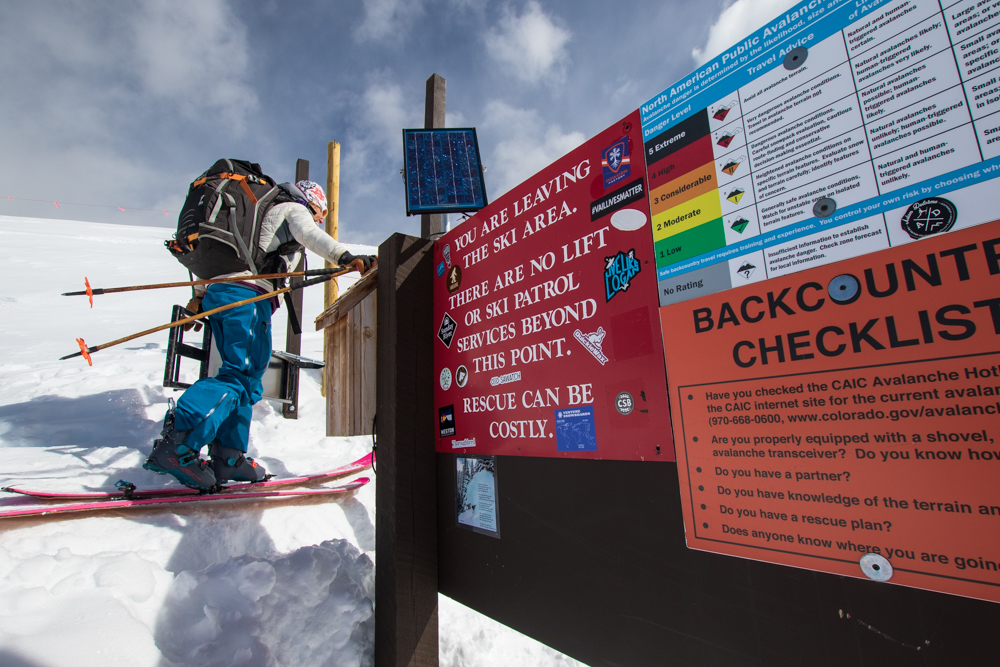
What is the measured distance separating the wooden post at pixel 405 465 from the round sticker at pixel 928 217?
5.47 feet

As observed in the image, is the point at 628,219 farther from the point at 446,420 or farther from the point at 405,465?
the point at 405,465

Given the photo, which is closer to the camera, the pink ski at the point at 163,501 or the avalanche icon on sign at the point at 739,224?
the avalanche icon on sign at the point at 739,224

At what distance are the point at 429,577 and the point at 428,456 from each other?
0.50 metres

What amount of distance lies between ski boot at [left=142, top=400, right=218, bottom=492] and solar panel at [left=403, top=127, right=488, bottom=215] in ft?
6.18

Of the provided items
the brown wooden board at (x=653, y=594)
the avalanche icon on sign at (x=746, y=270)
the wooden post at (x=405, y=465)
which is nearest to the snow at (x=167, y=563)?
the wooden post at (x=405, y=465)

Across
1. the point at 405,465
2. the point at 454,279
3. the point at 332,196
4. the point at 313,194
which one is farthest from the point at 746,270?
the point at 332,196

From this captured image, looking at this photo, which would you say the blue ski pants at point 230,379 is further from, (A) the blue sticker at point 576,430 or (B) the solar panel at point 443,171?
(A) the blue sticker at point 576,430

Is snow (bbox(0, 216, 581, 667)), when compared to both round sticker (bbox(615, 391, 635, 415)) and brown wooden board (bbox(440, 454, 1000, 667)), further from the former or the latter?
round sticker (bbox(615, 391, 635, 415))

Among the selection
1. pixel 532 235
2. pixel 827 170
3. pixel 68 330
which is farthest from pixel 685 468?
pixel 68 330

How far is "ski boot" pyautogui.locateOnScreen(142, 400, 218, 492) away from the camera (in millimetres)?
2627

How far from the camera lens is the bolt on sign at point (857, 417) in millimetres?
782

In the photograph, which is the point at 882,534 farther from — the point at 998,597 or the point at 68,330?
the point at 68,330

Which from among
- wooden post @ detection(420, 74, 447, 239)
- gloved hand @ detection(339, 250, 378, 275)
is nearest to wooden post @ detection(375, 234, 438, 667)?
gloved hand @ detection(339, 250, 378, 275)

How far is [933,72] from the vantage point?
888 millimetres
